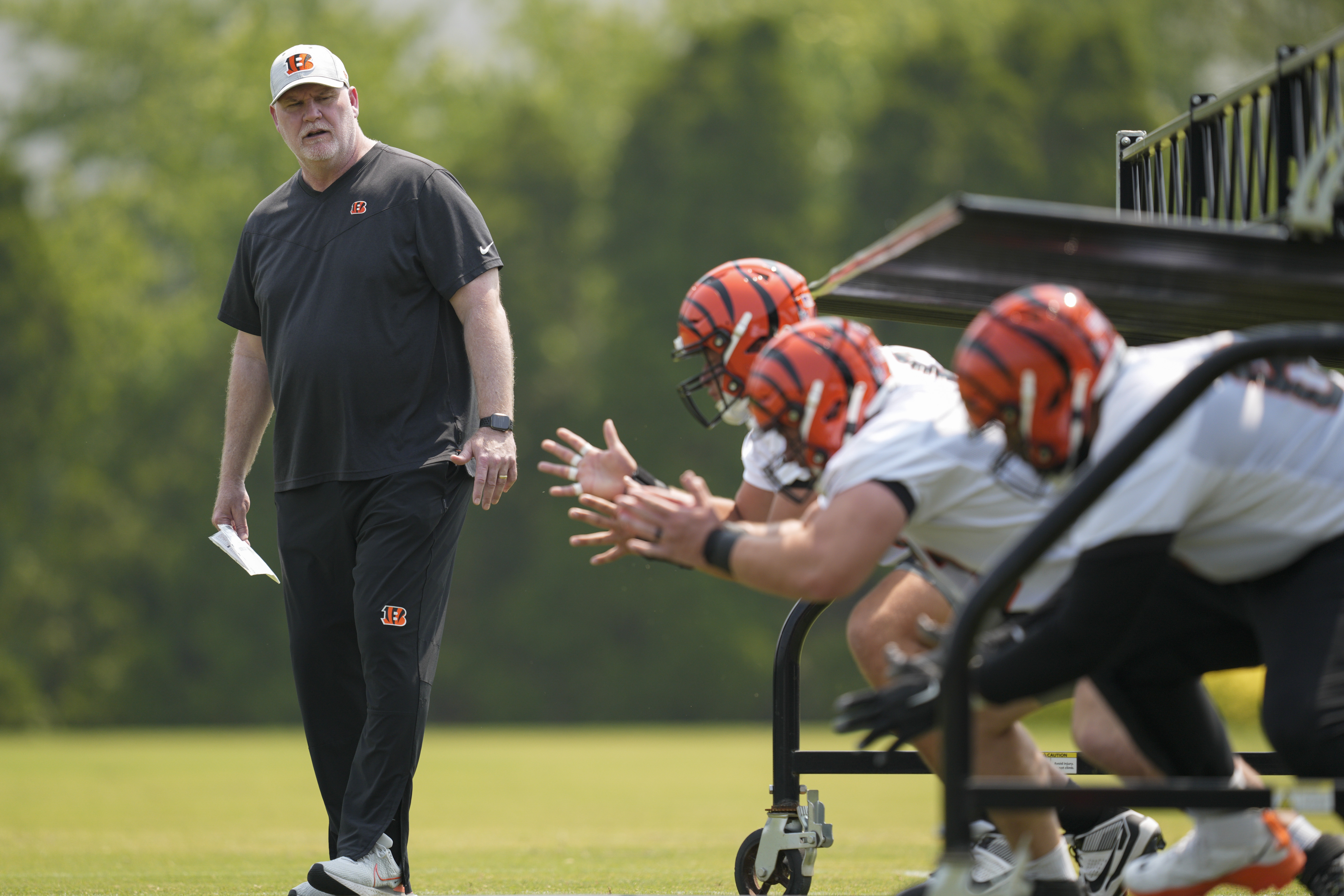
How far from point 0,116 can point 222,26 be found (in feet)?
20.1

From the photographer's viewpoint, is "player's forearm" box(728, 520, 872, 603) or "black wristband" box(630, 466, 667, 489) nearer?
"player's forearm" box(728, 520, 872, 603)

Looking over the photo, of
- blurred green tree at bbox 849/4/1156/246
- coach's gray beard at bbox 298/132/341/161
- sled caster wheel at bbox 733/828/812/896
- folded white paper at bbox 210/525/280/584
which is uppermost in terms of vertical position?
blurred green tree at bbox 849/4/1156/246

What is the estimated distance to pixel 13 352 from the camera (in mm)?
27156

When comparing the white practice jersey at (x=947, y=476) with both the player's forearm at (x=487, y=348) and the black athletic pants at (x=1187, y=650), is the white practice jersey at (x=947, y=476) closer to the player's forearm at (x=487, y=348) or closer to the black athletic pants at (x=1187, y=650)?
the black athletic pants at (x=1187, y=650)

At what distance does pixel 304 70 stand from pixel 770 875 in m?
2.98

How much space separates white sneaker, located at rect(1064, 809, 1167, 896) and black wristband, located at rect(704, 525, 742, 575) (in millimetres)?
1779

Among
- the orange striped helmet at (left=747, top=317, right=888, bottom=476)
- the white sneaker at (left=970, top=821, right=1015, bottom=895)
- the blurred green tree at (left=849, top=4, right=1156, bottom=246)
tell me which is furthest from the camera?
the blurred green tree at (left=849, top=4, right=1156, bottom=246)

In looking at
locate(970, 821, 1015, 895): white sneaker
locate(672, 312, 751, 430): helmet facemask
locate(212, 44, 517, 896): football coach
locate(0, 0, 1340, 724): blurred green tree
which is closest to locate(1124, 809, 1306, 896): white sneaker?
A: locate(970, 821, 1015, 895): white sneaker

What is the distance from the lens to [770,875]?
483 centimetres

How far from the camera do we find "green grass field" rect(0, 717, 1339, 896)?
18.9ft

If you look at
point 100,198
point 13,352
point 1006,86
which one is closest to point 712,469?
point 1006,86

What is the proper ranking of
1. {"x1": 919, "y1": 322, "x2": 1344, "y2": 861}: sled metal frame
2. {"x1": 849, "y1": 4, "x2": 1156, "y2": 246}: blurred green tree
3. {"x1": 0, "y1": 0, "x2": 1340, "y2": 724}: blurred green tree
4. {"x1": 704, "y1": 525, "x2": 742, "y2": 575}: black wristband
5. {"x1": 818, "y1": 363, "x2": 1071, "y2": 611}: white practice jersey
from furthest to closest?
1. {"x1": 849, "y1": 4, "x2": 1156, "y2": 246}: blurred green tree
2. {"x1": 0, "y1": 0, "x2": 1340, "y2": 724}: blurred green tree
3. {"x1": 704, "y1": 525, "x2": 742, "y2": 575}: black wristband
4. {"x1": 818, "y1": 363, "x2": 1071, "y2": 611}: white practice jersey
5. {"x1": 919, "y1": 322, "x2": 1344, "y2": 861}: sled metal frame

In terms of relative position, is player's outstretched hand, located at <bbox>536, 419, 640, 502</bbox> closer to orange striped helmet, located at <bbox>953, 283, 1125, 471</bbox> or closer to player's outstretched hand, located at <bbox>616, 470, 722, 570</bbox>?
player's outstretched hand, located at <bbox>616, 470, 722, 570</bbox>

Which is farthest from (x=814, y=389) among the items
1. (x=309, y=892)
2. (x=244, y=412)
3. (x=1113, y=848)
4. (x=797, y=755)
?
Result: (x=244, y=412)
